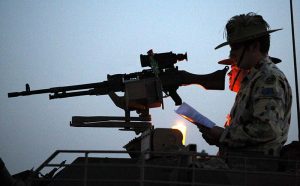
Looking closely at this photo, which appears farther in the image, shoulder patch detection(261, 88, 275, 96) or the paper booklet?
the paper booklet

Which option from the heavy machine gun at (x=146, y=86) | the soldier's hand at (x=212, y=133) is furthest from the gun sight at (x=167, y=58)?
the soldier's hand at (x=212, y=133)

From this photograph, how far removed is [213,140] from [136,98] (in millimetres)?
2884

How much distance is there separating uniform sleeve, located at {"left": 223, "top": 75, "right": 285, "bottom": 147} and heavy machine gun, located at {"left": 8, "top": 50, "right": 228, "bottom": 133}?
6.85 ft

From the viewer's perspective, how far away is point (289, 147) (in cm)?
358

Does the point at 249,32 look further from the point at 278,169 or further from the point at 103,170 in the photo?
Answer: the point at 103,170

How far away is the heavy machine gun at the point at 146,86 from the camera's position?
5.67 m

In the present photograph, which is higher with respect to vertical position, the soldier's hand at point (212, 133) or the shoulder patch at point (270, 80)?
the shoulder patch at point (270, 80)

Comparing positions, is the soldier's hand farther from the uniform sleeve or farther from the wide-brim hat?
the wide-brim hat

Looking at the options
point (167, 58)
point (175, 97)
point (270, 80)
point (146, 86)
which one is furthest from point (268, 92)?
point (175, 97)

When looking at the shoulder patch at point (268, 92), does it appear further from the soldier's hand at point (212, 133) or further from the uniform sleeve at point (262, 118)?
the soldier's hand at point (212, 133)

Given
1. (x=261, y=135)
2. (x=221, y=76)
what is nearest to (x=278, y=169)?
(x=261, y=135)

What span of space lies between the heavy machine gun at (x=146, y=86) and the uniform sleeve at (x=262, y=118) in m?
2.09

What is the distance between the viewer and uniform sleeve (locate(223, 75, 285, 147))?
347 centimetres

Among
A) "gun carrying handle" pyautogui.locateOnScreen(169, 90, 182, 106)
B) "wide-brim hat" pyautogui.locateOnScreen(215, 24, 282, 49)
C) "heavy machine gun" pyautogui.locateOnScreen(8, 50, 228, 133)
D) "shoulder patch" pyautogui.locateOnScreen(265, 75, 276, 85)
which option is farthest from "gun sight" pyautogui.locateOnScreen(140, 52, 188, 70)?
"shoulder patch" pyautogui.locateOnScreen(265, 75, 276, 85)
